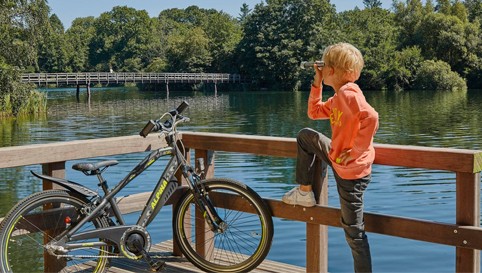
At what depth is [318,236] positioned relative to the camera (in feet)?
12.8

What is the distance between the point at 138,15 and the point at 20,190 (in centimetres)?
9758

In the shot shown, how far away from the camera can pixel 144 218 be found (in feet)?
13.1

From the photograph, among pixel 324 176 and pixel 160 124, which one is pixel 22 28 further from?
pixel 324 176

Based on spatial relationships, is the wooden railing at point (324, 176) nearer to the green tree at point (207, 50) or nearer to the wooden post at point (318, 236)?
the wooden post at point (318, 236)

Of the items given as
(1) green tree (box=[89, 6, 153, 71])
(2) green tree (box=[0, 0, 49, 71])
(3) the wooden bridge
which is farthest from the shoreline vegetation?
(2) green tree (box=[0, 0, 49, 71])

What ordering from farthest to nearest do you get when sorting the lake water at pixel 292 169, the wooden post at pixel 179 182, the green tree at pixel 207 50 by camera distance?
the green tree at pixel 207 50, the lake water at pixel 292 169, the wooden post at pixel 179 182

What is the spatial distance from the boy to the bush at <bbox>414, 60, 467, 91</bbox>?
59.0 meters

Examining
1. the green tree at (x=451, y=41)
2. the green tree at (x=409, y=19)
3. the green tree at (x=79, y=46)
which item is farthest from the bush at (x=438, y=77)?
the green tree at (x=79, y=46)

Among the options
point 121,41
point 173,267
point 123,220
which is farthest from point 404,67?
point 123,220

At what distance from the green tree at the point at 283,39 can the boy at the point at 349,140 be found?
65514 millimetres

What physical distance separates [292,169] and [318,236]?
13186mm

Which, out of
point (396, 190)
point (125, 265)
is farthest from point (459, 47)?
point (125, 265)

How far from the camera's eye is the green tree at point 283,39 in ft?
232

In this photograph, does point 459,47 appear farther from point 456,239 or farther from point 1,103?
point 456,239
